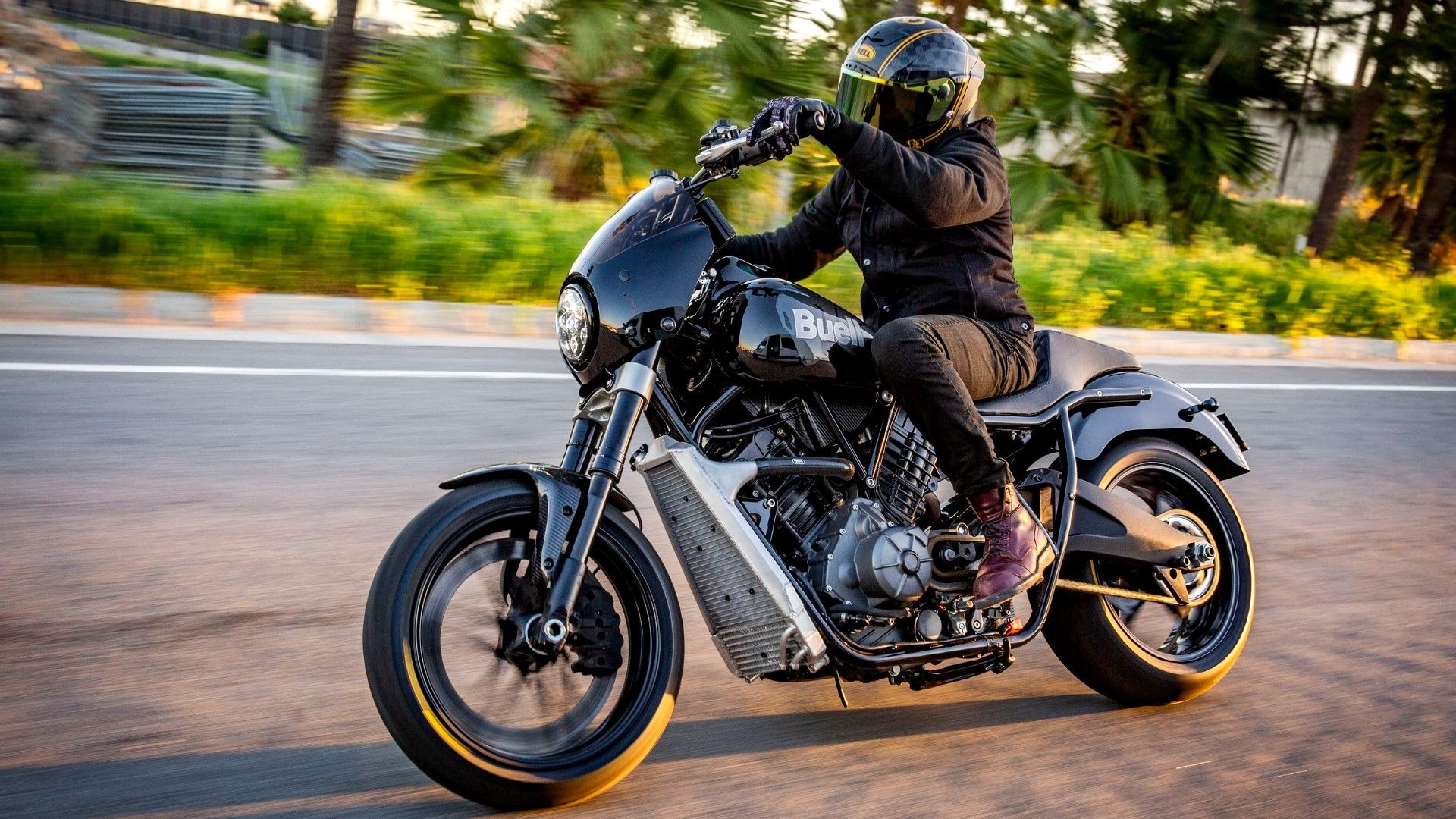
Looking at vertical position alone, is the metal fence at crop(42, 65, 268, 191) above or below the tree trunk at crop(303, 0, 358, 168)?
below

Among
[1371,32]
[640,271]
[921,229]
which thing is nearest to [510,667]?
[640,271]

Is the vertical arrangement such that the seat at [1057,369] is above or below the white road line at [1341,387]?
above

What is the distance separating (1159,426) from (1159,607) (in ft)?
1.78

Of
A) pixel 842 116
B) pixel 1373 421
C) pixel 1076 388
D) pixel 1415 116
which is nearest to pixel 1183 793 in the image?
pixel 1076 388

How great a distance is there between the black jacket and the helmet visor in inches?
3.8

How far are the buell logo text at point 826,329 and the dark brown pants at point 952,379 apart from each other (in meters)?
0.06

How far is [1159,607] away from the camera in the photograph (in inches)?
160

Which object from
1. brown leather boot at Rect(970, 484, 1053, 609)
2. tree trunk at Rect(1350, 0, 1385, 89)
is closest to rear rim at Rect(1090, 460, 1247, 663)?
brown leather boot at Rect(970, 484, 1053, 609)

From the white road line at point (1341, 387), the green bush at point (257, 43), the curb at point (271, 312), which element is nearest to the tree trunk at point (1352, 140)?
the white road line at point (1341, 387)

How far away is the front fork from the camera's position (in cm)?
289

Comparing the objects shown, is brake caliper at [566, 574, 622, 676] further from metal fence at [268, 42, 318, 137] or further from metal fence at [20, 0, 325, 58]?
metal fence at [20, 0, 325, 58]

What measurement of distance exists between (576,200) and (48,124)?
160 inches

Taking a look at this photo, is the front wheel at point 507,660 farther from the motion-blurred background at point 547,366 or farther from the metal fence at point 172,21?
the metal fence at point 172,21

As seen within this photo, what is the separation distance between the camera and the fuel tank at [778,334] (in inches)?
124
